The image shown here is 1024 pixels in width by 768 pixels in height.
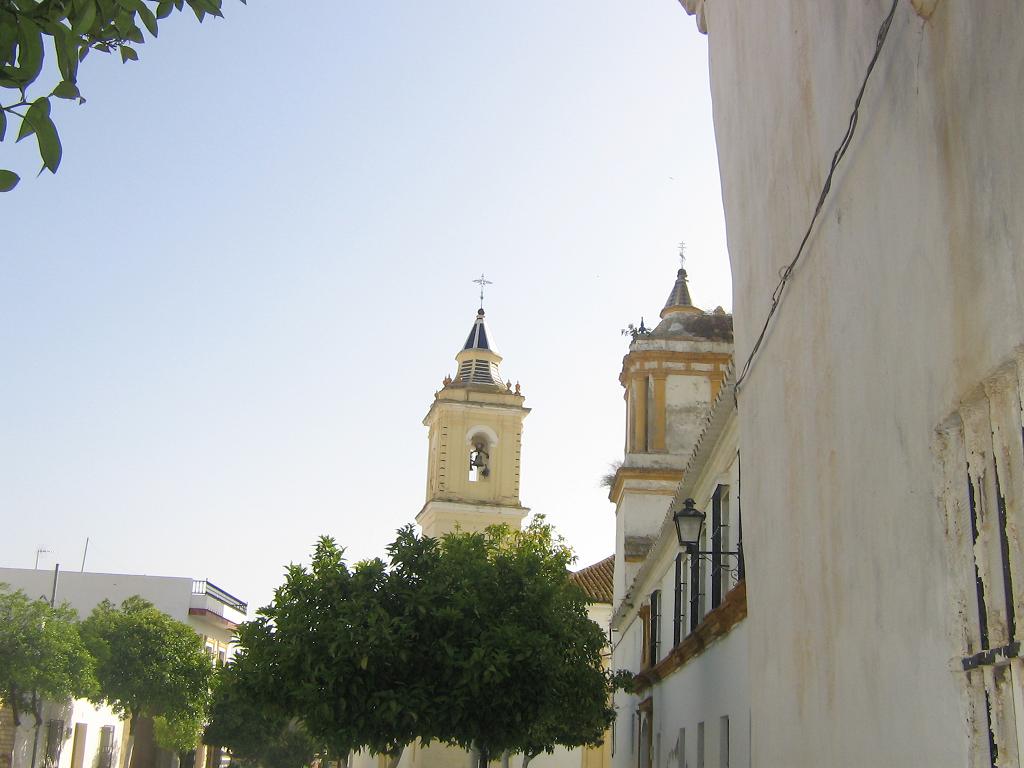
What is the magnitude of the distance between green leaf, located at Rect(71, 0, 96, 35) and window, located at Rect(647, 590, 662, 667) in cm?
1659

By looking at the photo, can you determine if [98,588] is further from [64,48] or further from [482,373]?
[64,48]

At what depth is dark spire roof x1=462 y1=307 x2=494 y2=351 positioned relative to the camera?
1978 inches

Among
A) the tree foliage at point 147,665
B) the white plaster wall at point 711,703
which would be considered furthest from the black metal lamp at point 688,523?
the tree foliage at point 147,665

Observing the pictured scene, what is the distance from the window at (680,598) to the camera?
15.7 meters

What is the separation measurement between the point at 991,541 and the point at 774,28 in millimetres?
3586

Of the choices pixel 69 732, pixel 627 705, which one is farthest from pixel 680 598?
pixel 69 732

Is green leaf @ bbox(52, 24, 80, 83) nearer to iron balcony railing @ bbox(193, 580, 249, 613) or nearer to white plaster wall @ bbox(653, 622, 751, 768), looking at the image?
white plaster wall @ bbox(653, 622, 751, 768)

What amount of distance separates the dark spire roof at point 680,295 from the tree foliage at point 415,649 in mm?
15058

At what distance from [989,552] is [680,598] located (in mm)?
12836

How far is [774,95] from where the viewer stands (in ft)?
20.1

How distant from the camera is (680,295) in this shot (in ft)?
95.0

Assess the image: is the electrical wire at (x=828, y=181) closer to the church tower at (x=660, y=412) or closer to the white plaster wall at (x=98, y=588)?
the church tower at (x=660, y=412)

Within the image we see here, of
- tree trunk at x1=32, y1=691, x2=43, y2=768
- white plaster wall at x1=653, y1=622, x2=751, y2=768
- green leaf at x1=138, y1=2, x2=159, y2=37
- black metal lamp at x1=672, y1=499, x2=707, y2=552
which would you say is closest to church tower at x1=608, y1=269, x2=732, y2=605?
white plaster wall at x1=653, y1=622, x2=751, y2=768

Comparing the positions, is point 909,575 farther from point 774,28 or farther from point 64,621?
point 64,621
